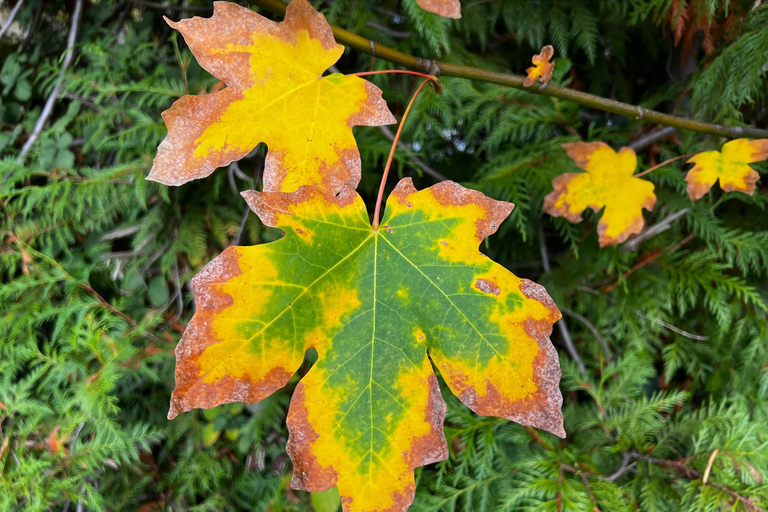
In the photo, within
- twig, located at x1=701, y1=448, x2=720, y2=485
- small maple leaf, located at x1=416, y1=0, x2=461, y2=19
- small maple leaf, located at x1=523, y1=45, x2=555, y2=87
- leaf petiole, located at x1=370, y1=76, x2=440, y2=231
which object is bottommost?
twig, located at x1=701, y1=448, x2=720, y2=485

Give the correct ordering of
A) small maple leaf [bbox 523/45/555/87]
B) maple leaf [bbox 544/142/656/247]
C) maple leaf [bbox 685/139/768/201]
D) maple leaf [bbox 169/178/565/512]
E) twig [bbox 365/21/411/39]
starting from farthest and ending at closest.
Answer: twig [bbox 365/21/411/39]
maple leaf [bbox 544/142/656/247]
maple leaf [bbox 685/139/768/201]
small maple leaf [bbox 523/45/555/87]
maple leaf [bbox 169/178/565/512]

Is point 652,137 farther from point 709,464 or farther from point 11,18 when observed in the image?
point 11,18

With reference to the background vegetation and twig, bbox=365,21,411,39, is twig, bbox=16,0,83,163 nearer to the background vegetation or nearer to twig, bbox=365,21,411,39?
the background vegetation

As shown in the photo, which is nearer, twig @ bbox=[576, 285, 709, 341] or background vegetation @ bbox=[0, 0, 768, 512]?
background vegetation @ bbox=[0, 0, 768, 512]

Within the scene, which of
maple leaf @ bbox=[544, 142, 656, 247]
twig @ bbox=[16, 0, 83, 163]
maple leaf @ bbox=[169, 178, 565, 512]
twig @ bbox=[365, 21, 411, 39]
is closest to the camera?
maple leaf @ bbox=[169, 178, 565, 512]

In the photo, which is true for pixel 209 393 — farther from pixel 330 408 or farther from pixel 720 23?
pixel 720 23

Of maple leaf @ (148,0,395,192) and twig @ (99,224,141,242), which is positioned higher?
maple leaf @ (148,0,395,192)

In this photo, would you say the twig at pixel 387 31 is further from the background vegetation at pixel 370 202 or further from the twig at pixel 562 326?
the twig at pixel 562 326

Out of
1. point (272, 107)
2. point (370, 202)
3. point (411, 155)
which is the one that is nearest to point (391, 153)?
point (272, 107)

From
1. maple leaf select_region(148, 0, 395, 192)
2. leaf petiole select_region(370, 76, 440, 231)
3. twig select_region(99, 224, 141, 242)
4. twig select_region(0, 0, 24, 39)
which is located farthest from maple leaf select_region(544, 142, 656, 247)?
twig select_region(0, 0, 24, 39)
